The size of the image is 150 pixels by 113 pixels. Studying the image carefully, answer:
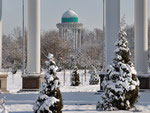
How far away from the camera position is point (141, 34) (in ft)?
69.2

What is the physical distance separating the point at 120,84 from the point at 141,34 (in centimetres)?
837

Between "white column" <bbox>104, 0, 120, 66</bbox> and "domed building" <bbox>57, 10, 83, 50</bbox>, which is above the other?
"domed building" <bbox>57, 10, 83, 50</bbox>

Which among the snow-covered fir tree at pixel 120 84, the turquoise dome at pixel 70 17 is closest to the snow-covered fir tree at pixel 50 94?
the snow-covered fir tree at pixel 120 84

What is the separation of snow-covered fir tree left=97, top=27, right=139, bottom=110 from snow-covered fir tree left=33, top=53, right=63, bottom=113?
2508 mm

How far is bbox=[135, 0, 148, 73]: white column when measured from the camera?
68.3 feet

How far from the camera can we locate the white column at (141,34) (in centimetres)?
2081

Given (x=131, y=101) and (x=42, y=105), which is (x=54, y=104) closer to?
(x=42, y=105)

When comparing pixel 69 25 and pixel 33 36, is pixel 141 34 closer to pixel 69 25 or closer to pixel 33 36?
pixel 33 36

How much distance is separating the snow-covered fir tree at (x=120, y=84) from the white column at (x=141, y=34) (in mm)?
7172

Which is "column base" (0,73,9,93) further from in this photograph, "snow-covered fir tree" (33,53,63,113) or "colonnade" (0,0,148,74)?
"snow-covered fir tree" (33,53,63,113)

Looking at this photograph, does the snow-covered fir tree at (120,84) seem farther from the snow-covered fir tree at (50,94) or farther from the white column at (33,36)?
the white column at (33,36)

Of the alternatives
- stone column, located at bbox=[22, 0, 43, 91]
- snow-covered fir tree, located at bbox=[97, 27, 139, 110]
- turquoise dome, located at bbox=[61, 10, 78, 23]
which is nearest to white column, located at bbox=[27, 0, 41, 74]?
stone column, located at bbox=[22, 0, 43, 91]

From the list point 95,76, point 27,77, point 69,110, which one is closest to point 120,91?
point 69,110

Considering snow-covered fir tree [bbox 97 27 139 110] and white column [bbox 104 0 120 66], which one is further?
white column [bbox 104 0 120 66]
